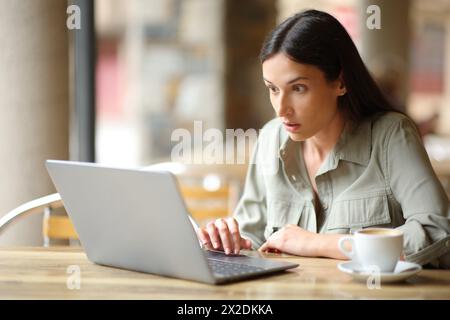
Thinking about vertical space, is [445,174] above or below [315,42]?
below

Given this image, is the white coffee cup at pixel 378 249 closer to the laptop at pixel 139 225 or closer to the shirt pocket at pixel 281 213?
the laptop at pixel 139 225

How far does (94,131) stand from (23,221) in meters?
0.81

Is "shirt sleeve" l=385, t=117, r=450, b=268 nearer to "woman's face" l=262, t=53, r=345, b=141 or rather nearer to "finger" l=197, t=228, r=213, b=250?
"woman's face" l=262, t=53, r=345, b=141

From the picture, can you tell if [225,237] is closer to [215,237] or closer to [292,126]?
[215,237]

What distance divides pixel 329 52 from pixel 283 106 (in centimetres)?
18

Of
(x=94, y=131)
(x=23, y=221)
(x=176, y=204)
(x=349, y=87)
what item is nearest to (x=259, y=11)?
(x=94, y=131)

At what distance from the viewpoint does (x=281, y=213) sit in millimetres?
1921

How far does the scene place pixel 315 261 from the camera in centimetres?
159

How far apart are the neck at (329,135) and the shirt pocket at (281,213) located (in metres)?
0.14

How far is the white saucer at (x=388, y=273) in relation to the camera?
1.36m

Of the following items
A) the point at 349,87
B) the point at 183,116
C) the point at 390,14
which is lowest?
the point at 183,116

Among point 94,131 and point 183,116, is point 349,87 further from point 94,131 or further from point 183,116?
point 183,116

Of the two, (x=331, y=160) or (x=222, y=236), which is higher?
(x=331, y=160)

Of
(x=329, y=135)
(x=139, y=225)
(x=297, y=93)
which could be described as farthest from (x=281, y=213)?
(x=139, y=225)
